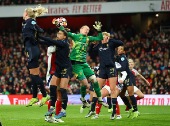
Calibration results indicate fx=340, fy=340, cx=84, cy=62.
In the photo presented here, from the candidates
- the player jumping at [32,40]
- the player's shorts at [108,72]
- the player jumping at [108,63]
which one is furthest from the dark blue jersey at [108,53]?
the player jumping at [32,40]

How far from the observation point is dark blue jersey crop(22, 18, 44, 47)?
8.94 metres

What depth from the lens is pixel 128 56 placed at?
26734 millimetres

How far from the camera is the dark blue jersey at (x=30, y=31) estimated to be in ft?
29.3

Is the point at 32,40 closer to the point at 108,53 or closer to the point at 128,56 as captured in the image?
the point at 108,53

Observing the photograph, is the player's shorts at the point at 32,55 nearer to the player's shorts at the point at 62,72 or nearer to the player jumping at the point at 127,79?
the player's shorts at the point at 62,72

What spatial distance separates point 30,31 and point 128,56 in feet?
60.4

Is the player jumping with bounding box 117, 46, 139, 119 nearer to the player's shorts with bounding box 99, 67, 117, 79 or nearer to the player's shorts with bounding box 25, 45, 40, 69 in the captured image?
the player's shorts with bounding box 99, 67, 117, 79

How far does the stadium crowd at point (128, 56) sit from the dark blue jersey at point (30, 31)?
45.9 ft

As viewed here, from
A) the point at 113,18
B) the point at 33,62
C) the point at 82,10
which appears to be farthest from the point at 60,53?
the point at 113,18

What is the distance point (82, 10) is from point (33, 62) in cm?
1997

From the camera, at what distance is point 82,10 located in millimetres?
28609

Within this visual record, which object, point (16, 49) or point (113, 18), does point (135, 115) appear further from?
point (113, 18)

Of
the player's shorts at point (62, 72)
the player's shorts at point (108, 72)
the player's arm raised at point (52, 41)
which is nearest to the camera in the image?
the player's arm raised at point (52, 41)

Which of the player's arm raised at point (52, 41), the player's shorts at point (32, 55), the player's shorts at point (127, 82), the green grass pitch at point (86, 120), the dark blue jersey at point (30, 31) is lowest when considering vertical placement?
the green grass pitch at point (86, 120)
